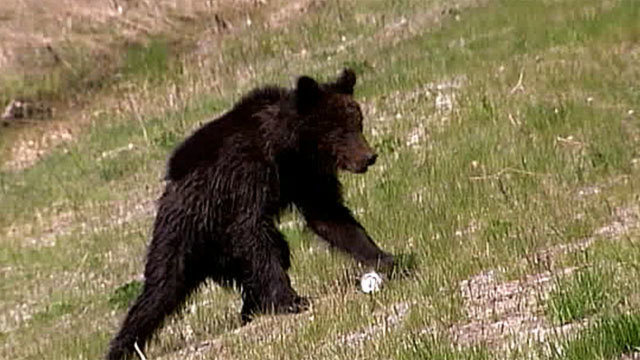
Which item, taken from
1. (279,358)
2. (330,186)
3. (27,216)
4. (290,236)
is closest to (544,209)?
(330,186)

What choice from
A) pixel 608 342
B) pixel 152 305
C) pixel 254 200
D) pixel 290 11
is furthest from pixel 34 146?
pixel 608 342

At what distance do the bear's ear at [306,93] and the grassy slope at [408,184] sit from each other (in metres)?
1.34

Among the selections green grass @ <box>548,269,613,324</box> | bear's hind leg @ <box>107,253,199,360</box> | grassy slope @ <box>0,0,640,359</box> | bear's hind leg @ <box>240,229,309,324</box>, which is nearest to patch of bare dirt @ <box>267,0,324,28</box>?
grassy slope @ <box>0,0,640,359</box>

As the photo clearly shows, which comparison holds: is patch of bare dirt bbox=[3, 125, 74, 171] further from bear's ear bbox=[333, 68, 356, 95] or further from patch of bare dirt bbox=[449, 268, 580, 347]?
patch of bare dirt bbox=[449, 268, 580, 347]

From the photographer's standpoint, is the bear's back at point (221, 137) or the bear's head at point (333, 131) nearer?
the bear's back at point (221, 137)

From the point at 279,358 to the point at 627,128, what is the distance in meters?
8.13

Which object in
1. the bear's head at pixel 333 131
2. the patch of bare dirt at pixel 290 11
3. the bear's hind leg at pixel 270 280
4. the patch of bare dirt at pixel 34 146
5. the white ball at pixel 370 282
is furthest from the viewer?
the patch of bare dirt at pixel 290 11

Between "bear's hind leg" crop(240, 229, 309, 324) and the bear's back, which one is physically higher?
the bear's back

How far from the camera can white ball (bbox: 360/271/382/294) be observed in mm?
8898

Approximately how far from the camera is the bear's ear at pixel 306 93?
931cm

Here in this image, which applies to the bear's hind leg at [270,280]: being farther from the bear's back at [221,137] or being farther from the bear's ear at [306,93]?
the bear's ear at [306,93]

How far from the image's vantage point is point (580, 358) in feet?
17.6

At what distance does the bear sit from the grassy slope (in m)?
0.35

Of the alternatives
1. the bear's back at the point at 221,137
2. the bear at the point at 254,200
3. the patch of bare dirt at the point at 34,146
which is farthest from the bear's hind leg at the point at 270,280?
the patch of bare dirt at the point at 34,146
